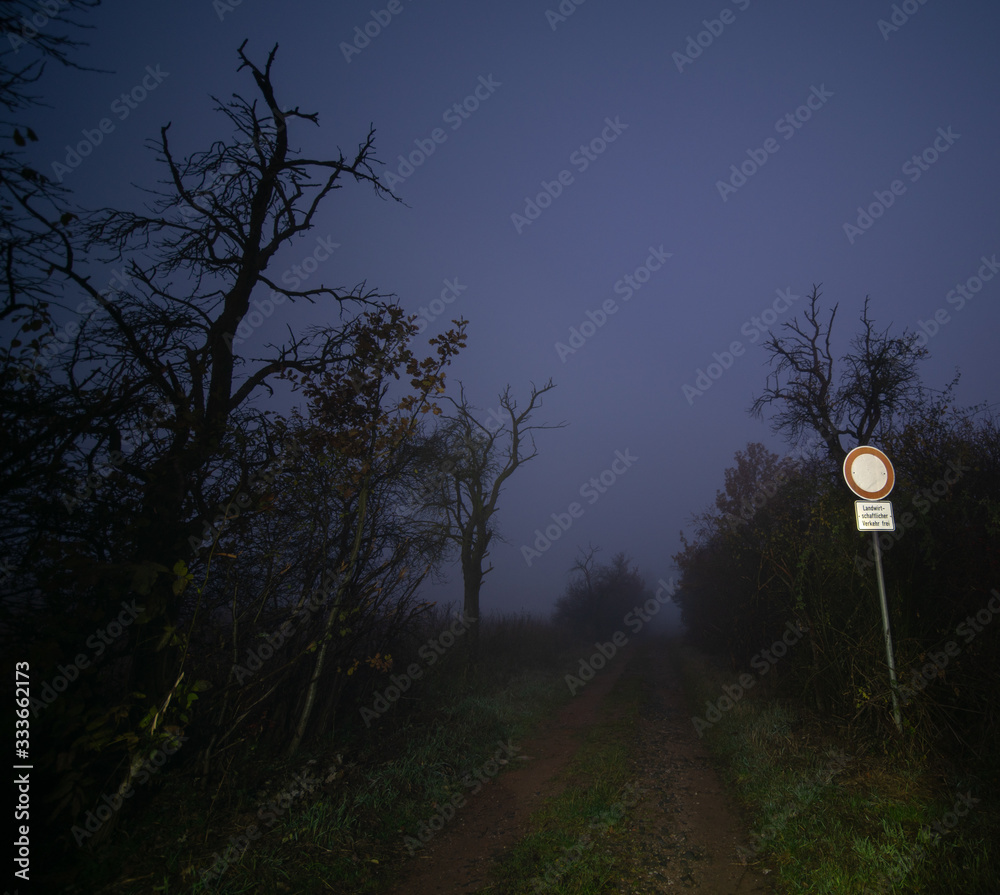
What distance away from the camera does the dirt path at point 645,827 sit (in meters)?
3.92

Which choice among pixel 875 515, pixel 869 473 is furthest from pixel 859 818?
pixel 869 473

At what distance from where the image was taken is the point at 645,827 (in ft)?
15.5

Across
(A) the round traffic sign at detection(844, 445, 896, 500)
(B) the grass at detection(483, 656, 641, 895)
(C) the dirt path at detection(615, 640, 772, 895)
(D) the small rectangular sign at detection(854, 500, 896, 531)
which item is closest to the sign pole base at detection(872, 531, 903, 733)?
(D) the small rectangular sign at detection(854, 500, 896, 531)

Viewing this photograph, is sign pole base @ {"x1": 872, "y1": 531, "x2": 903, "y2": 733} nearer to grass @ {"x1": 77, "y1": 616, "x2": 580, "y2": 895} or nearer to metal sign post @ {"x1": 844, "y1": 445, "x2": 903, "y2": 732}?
metal sign post @ {"x1": 844, "y1": 445, "x2": 903, "y2": 732}

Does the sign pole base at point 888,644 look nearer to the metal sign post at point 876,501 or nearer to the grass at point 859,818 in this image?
the metal sign post at point 876,501

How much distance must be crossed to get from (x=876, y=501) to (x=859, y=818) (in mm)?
3152

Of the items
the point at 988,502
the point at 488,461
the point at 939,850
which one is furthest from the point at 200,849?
the point at 488,461

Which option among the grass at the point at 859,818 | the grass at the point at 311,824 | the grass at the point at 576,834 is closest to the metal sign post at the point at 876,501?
the grass at the point at 859,818

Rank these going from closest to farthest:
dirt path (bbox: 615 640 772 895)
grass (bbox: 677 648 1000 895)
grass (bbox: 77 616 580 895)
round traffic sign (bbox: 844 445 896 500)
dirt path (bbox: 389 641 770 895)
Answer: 1. grass (bbox: 677 648 1000 895)
2. grass (bbox: 77 616 580 895)
3. dirt path (bbox: 615 640 772 895)
4. dirt path (bbox: 389 641 770 895)
5. round traffic sign (bbox: 844 445 896 500)

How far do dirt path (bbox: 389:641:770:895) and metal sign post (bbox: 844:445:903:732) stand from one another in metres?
2.44

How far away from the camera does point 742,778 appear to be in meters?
5.70

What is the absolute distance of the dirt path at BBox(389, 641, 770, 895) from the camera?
3.92 m

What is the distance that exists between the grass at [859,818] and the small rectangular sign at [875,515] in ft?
7.65

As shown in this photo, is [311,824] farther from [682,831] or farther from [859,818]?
[859,818]
